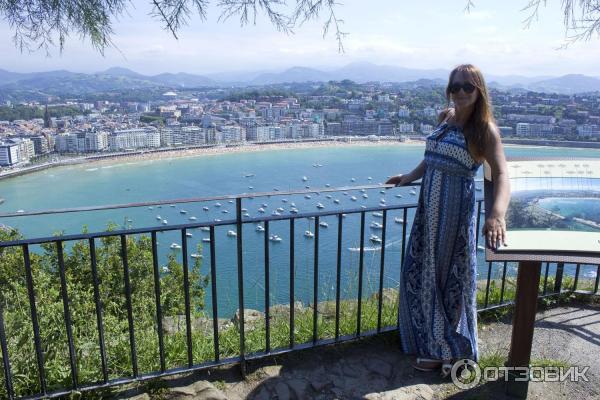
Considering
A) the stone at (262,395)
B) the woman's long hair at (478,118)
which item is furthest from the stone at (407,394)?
the woman's long hair at (478,118)

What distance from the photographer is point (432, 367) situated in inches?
88.1

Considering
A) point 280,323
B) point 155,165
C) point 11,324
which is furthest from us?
point 155,165

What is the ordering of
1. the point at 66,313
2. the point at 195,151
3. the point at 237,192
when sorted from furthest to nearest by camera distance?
the point at 195,151 < the point at 237,192 < the point at 66,313

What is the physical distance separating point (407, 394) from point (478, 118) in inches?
48.3

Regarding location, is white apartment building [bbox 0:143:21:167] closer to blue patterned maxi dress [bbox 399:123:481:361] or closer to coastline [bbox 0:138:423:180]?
coastline [bbox 0:138:423:180]

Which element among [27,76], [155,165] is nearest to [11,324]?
[155,165]

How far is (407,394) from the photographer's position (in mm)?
2076

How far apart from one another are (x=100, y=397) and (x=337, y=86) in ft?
409

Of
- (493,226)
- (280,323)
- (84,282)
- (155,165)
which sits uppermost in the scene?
(493,226)

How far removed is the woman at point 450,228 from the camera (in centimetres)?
184

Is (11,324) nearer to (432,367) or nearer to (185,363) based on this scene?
(185,363)

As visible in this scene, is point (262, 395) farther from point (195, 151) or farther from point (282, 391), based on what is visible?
point (195, 151)

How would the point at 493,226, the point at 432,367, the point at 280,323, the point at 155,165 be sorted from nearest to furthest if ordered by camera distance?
1. the point at 493,226
2. the point at 432,367
3. the point at 280,323
4. the point at 155,165

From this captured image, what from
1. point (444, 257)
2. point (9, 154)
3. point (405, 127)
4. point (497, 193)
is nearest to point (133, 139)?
point (9, 154)
